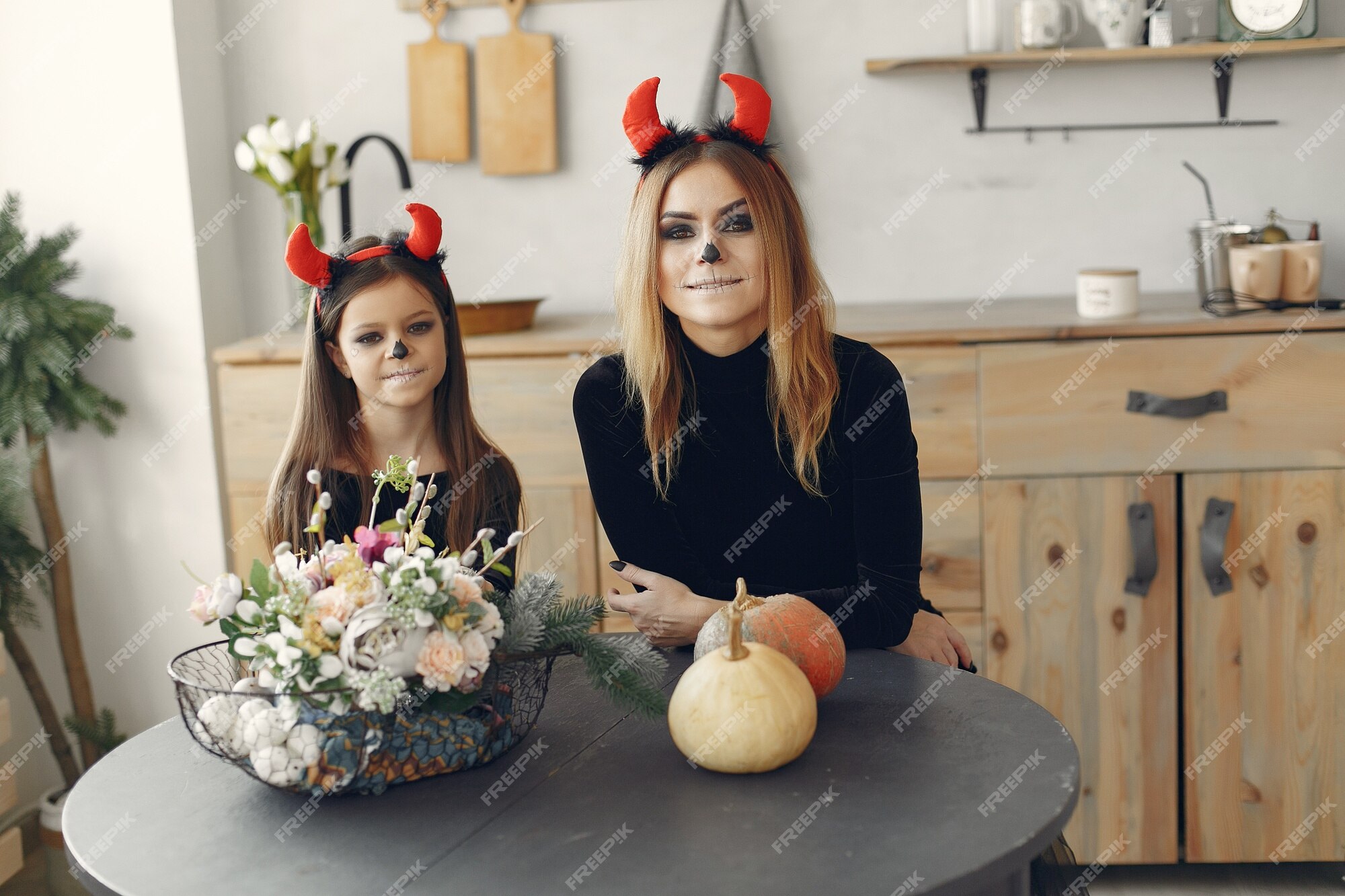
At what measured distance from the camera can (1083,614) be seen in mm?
2311

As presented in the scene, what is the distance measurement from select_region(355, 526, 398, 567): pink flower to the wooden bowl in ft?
4.27

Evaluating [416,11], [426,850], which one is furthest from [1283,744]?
[416,11]

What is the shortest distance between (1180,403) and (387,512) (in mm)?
1454

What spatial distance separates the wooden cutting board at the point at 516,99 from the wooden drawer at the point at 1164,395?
1162 mm

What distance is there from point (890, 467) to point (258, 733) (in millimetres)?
887

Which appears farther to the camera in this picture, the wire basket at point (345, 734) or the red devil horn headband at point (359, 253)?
the red devil horn headband at point (359, 253)

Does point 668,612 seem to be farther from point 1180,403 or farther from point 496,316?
point 1180,403

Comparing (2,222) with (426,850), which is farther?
(2,222)

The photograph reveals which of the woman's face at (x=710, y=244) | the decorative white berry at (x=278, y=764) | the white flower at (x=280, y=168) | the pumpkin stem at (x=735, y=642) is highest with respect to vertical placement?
the white flower at (x=280, y=168)

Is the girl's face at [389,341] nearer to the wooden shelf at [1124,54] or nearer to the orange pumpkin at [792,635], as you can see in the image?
the orange pumpkin at [792,635]

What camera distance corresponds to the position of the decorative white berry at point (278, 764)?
3.23ft

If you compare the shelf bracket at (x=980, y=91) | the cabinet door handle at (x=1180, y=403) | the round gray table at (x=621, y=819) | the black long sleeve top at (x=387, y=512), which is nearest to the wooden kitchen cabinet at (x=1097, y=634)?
the cabinet door handle at (x=1180, y=403)

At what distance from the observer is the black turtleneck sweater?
1.58 m

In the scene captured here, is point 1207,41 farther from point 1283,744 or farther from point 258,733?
point 258,733
